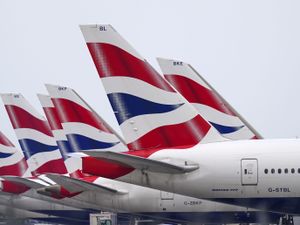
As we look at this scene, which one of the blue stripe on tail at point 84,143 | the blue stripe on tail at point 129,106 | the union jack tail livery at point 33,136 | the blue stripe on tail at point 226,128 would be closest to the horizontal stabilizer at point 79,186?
the blue stripe on tail at point 84,143

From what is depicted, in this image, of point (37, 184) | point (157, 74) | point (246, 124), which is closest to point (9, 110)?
point (37, 184)

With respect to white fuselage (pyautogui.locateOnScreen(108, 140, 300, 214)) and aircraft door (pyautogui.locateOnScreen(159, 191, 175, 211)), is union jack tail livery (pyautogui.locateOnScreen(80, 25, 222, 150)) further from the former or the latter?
aircraft door (pyautogui.locateOnScreen(159, 191, 175, 211))

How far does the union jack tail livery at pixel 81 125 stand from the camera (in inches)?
1700

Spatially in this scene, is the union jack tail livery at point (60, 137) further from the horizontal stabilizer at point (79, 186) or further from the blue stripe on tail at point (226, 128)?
the blue stripe on tail at point (226, 128)

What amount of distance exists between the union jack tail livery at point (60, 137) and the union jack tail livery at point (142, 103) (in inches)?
456

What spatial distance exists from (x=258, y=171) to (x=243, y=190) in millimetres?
809

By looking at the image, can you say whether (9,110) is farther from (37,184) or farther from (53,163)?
(37,184)

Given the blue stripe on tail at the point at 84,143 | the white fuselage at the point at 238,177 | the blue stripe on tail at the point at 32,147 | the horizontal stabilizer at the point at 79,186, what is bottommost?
the white fuselage at the point at 238,177

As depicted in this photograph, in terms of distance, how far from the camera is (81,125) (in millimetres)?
43500

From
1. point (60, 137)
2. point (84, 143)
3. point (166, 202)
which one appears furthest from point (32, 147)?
point (166, 202)

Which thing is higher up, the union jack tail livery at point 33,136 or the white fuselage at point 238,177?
the union jack tail livery at point 33,136

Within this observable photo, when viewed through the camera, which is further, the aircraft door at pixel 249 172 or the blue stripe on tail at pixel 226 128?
the blue stripe on tail at pixel 226 128

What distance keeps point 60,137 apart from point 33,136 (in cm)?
544

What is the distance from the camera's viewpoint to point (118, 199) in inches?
1615
